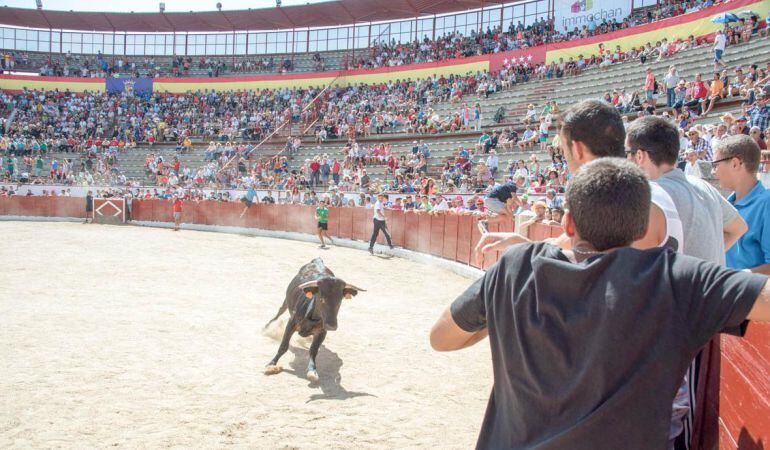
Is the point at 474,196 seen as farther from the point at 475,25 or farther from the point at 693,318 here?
the point at 475,25

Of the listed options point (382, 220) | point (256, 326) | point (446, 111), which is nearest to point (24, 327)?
point (256, 326)

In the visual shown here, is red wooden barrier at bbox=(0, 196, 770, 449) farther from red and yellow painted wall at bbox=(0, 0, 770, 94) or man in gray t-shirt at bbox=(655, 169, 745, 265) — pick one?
red and yellow painted wall at bbox=(0, 0, 770, 94)

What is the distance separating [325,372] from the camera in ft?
21.1

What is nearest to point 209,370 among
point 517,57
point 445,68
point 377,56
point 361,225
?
point 361,225

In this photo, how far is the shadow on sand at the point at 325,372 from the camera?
5.70m

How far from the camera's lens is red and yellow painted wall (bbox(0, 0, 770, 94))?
22156mm

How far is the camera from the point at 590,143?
2180 mm

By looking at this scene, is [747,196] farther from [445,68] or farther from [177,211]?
[445,68]

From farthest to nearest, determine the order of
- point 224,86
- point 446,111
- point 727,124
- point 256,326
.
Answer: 1. point 224,86
2. point 446,111
3. point 727,124
4. point 256,326

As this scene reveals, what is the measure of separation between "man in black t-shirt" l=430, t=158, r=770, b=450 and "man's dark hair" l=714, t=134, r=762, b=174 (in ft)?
7.09

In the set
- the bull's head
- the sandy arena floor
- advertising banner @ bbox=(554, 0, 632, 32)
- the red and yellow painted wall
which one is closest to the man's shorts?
the sandy arena floor

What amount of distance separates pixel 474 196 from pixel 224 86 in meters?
28.0

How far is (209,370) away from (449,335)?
4.87 metres

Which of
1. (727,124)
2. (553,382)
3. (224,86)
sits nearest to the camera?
(553,382)
